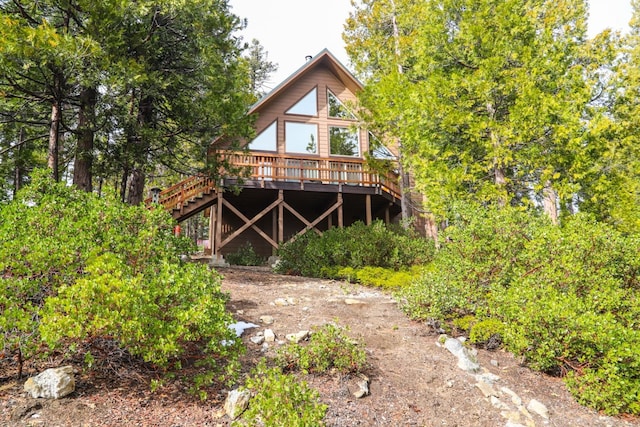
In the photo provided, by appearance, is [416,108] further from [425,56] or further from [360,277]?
[360,277]

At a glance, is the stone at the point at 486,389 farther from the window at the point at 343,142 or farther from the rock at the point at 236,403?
the window at the point at 343,142

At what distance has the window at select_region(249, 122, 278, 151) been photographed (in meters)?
15.9

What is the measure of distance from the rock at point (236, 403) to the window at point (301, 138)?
43.3 ft

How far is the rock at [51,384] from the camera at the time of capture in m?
3.52

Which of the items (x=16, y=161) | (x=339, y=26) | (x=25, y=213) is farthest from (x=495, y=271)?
(x=339, y=26)

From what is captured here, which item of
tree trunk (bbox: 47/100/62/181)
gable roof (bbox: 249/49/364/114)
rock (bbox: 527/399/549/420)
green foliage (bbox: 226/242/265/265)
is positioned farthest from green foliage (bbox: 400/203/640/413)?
gable roof (bbox: 249/49/364/114)

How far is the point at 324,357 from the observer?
447 cm

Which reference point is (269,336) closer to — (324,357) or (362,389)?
(324,357)

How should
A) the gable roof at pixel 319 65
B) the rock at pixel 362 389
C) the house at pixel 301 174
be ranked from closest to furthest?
1. the rock at pixel 362 389
2. the house at pixel 301 174
3. the gable roof at pixel 319 65

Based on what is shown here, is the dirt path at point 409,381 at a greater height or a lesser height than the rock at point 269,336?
lesser

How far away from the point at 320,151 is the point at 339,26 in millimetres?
6383

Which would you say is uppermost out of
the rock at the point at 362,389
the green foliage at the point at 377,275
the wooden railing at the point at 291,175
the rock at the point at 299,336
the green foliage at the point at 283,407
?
the wooden railing at the point at 291,175

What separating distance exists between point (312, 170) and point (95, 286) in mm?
11938

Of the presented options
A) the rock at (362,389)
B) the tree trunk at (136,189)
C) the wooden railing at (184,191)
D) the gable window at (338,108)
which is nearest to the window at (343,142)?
the gable window at (338,108)
